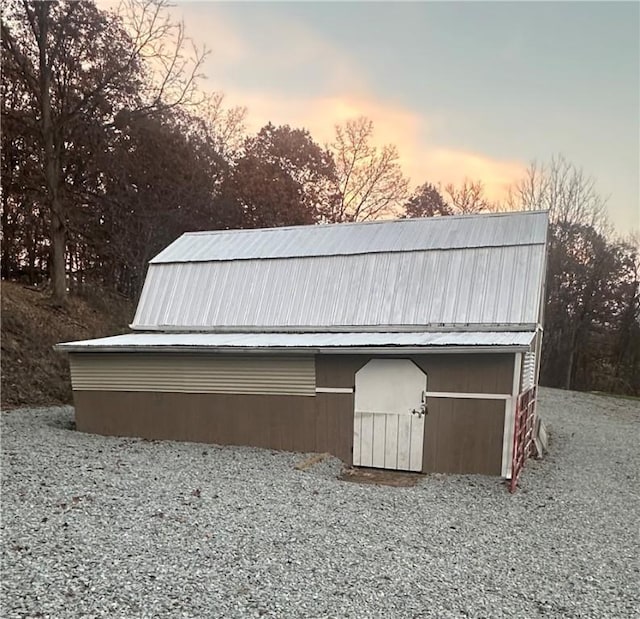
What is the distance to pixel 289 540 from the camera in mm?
4859

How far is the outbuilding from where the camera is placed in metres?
7.84

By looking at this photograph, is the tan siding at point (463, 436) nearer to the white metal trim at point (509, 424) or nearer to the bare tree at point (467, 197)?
the white metal trim at point (509, 424)

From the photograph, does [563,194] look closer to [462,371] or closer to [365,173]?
[365,173]

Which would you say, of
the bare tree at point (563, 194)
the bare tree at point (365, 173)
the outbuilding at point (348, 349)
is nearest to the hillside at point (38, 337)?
the outbuilding at point (348, 349)

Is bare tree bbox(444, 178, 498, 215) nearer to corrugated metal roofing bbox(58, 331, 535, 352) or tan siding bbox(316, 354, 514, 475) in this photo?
corrugated metal roofing bbox(58, 331, 535, 352)

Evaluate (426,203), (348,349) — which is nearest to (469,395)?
(348,349)

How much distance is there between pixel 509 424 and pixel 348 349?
2.79m

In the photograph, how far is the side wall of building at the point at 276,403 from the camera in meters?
7.71

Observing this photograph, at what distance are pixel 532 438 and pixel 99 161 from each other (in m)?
18.6

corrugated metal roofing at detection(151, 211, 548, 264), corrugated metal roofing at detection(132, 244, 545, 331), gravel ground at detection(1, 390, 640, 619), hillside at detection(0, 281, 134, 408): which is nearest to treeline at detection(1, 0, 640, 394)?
hillside at detection(0, 281, 134, 408)

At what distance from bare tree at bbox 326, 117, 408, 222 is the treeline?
0.08 meters

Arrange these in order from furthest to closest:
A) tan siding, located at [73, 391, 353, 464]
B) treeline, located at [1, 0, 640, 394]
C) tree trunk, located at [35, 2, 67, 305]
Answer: treeline, located at [1, 0, 640, 394]
tree trunk, located at [35, 2, 67, 305]
tan siding, located at [73, 391, 353, 464]

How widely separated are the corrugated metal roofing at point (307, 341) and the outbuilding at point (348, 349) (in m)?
0.04

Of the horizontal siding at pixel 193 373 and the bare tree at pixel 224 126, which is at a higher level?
the bare tree at pixel 224 126
